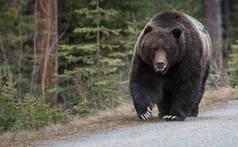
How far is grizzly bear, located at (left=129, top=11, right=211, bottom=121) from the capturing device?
797 cm

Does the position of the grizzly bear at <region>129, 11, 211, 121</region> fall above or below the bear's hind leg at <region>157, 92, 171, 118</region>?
above

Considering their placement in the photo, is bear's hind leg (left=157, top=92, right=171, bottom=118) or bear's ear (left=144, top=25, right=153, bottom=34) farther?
bear's hind leg (left=157, top=92, right=171, bottom=118)

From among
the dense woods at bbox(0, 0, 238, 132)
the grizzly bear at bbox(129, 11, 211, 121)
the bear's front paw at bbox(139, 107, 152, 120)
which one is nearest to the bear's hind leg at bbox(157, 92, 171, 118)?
the grizzly bear at bbox(129, 11, 211, 121)

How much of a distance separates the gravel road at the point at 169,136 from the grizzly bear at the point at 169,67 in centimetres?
88

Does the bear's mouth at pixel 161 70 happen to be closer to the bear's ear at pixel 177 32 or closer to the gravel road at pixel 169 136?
the bear's ear at pixel 177 32

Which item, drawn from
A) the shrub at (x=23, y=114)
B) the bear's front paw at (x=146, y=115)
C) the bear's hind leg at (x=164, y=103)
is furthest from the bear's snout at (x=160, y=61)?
the shrub at (x=23, y=114)

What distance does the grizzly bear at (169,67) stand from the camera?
26.2 ft

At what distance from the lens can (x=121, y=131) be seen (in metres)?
7.02

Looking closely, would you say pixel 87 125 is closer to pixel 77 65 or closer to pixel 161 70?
pixel 161 70

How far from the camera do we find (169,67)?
324 inches

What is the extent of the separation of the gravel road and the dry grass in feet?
1.34

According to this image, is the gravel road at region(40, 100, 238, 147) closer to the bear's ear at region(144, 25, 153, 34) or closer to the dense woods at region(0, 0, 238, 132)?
the bear's ear at region(144, 25, 153, 34)

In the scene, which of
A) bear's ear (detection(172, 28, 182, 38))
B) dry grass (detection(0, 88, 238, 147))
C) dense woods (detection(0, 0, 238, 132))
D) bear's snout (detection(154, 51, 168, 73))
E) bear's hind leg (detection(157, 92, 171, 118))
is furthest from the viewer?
bear's hind leg (detection(157, 92, 171, 118))

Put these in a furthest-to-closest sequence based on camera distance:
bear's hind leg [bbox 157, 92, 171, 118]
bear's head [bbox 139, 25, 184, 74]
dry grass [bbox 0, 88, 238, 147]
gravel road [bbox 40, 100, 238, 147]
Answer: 1. bear's hind leg [bbox 157, 92, 171, 118]
2. bear's head [bbox 139, 25, 184, 74]
3. dry grass [bbox 0, 88, 238, 147]
4. gravel road [bbox 40, 100, 238, 147]
